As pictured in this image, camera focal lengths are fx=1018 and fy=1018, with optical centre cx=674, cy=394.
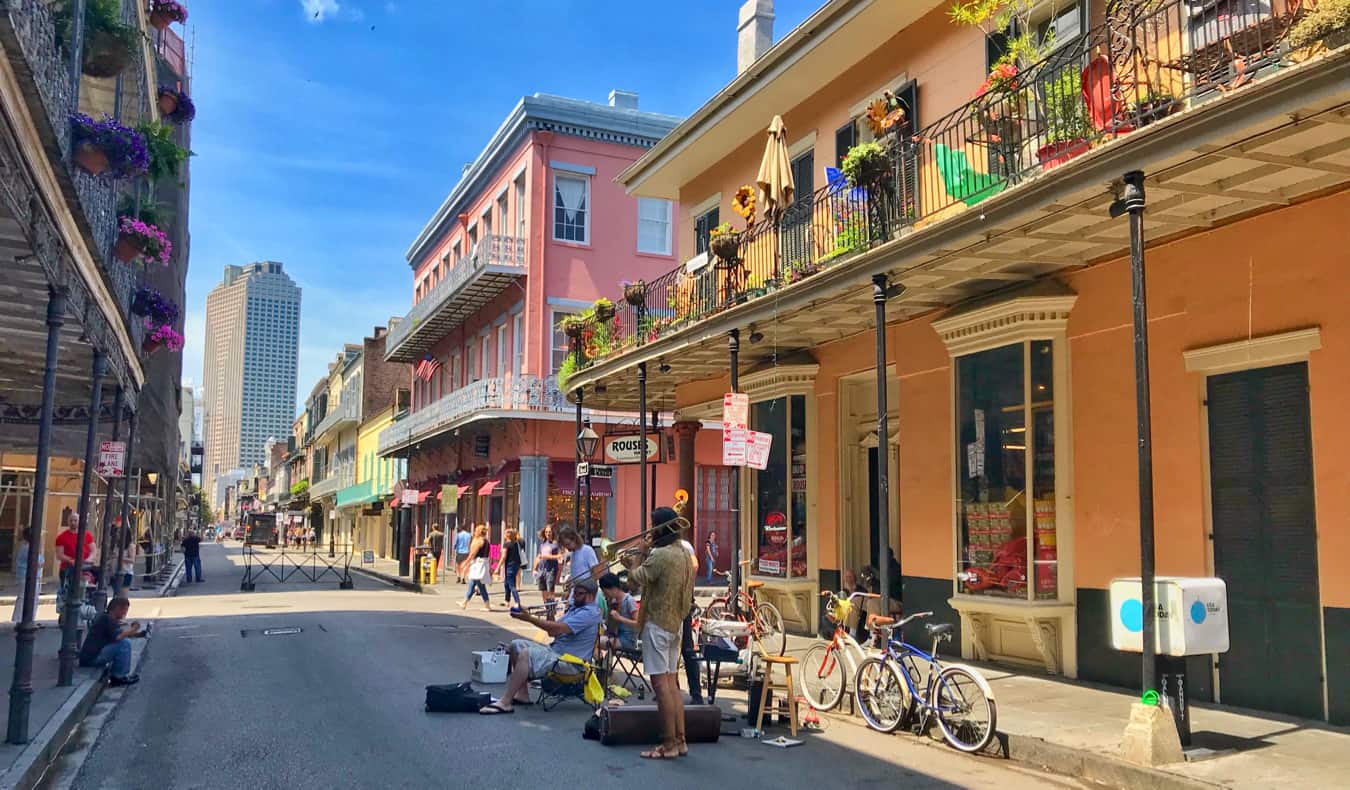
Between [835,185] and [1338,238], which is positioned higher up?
[835,185]

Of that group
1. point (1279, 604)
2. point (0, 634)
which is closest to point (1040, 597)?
point (1279, 604)

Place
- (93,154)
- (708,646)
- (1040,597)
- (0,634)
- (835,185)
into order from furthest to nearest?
(0,634), (835,185), (1040,597), (708,646), (93,154)

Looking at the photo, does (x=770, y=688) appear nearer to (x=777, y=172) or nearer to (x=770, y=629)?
(x=770, y=629)

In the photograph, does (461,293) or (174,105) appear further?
(461,293)

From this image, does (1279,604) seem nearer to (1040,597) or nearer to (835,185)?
(1040,597)

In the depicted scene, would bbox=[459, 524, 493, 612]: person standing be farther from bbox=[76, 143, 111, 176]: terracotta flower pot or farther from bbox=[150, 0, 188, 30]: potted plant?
bbox=[76, 143, 111, 176]: terracotta flower pot

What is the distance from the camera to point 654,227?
31.1 metres

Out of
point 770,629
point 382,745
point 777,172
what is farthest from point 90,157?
point 770,629

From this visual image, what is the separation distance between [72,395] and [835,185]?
1276 cm

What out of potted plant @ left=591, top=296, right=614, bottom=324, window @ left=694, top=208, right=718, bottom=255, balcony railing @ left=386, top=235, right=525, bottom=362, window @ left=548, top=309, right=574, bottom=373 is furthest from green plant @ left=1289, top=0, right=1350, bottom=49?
balcony railing @ left=386, top=235, right=525, bottom=362

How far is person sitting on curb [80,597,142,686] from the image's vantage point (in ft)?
36.0

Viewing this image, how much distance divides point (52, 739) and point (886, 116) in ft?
33.4

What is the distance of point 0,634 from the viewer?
14797mm

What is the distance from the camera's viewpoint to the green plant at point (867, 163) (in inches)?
433
